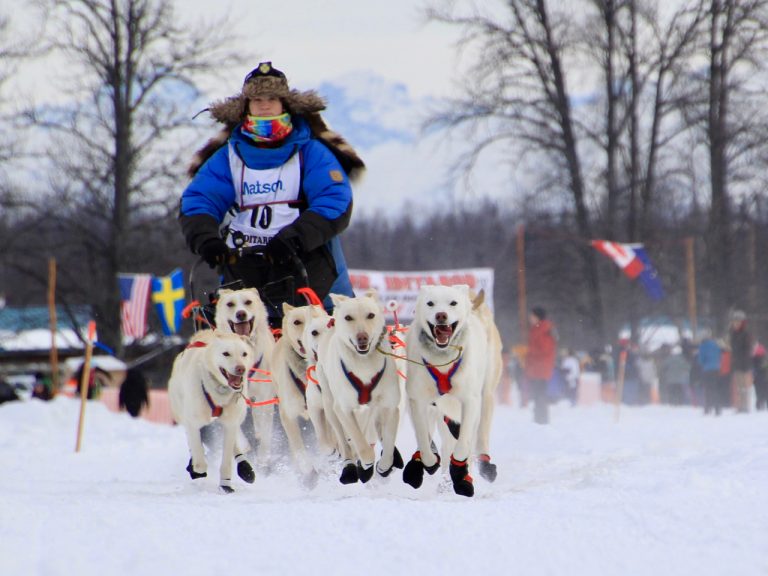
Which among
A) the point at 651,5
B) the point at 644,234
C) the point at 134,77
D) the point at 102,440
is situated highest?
the point at 651,5

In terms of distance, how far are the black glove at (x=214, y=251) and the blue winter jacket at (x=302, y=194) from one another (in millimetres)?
54

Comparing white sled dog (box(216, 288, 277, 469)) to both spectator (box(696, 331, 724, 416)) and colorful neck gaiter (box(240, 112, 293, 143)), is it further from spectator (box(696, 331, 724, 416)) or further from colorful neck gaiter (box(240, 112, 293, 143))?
spectator (box(696, 331, 724, 416))

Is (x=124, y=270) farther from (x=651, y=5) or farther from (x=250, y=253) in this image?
(x=250, y=253)

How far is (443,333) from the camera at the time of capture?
4727mm

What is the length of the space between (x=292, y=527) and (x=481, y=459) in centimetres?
219

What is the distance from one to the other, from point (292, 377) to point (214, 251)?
0.86m

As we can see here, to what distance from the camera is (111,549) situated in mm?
3279

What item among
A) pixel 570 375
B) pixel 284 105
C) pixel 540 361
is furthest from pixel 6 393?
pixel 284 105

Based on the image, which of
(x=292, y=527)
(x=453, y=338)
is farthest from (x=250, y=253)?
(x=292, y=527)

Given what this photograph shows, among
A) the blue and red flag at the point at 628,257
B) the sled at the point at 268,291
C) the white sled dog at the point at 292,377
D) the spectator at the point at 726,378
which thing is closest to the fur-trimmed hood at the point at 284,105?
the sled at the point at 268,291

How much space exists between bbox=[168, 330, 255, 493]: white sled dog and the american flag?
13.1 meters

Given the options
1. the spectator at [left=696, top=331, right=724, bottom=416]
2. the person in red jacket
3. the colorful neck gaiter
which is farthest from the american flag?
the colorful neck gaiter

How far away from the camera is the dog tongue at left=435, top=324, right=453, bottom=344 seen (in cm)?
471

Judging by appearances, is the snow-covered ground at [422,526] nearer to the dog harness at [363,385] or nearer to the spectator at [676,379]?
the dog harness at [363,385]
